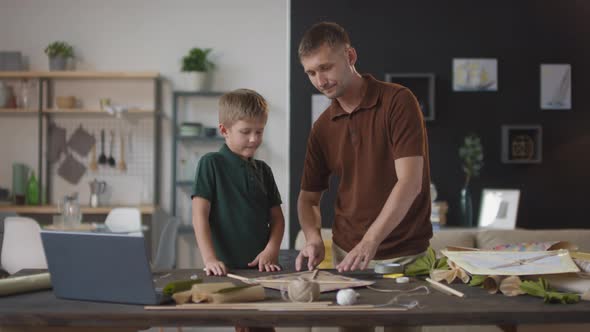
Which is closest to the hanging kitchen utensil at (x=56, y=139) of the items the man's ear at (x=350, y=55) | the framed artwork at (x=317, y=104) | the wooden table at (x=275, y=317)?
the framed artwork at (x=317, y=104)

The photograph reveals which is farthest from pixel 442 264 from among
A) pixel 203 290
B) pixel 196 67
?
pixel 196 67

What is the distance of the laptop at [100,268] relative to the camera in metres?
1.56

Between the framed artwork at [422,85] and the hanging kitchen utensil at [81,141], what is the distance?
3.13 meters

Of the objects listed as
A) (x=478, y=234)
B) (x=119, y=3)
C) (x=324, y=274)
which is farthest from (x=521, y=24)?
(x=324, y=274)

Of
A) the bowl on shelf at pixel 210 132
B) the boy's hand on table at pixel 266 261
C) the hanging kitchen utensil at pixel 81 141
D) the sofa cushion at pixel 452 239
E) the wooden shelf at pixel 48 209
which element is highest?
the bowl on shelf at pixel 210 132

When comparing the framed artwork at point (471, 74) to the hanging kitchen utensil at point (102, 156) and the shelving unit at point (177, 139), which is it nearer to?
the shelving unit at point (177, 139)

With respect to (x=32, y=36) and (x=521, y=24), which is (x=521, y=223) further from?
(x=32, y=36)

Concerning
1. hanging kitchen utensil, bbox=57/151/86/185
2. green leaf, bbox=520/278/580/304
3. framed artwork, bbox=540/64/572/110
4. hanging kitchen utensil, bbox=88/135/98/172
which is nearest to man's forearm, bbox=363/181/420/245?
green leaf, bbox=520/278/580/304

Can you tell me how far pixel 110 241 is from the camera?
1.57 meters

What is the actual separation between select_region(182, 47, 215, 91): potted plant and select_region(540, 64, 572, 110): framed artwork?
308cm

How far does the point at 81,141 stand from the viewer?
714 cm

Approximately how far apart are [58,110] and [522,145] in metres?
4.22

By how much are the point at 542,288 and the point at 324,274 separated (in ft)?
1.87

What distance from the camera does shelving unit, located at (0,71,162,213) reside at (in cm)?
673
